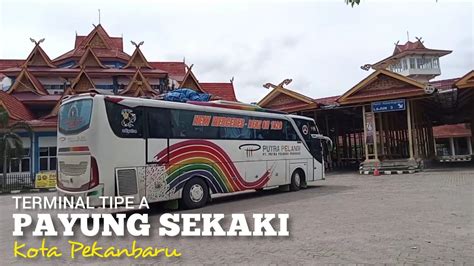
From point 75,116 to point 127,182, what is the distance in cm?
182

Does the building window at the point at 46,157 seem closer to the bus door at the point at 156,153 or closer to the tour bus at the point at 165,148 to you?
the tour bus at the point at 165,148

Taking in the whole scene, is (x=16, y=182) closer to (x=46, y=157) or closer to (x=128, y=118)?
(x=46, y=157)

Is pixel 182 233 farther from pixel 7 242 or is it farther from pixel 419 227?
pixel 419 227

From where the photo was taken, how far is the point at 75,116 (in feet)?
28.7

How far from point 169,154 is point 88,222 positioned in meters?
2.32

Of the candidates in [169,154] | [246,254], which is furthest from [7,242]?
[246,254]

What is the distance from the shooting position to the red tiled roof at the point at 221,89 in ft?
120

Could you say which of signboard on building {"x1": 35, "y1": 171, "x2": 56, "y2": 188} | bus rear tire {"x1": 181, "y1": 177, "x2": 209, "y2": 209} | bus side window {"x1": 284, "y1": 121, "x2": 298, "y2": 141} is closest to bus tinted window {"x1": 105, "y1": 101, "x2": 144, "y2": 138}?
bus rear tire {"x1": 181, "y1": 177, "x2": 209, "y2": 209}

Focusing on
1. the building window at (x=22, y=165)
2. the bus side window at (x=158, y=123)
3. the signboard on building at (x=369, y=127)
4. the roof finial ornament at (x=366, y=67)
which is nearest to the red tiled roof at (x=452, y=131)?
the signboard on building at (x=369, y=127)

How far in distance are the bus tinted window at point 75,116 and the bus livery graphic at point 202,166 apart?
1.75 m

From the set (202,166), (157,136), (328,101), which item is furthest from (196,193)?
(328,101)

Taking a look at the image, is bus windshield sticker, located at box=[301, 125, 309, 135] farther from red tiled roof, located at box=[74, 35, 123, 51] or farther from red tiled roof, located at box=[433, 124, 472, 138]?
red tiled roof, located at box=[433, 124, 472, 138]

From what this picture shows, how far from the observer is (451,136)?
42.5 meters

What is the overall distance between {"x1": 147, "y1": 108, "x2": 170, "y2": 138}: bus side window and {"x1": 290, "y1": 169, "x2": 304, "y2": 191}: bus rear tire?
18.8ft
